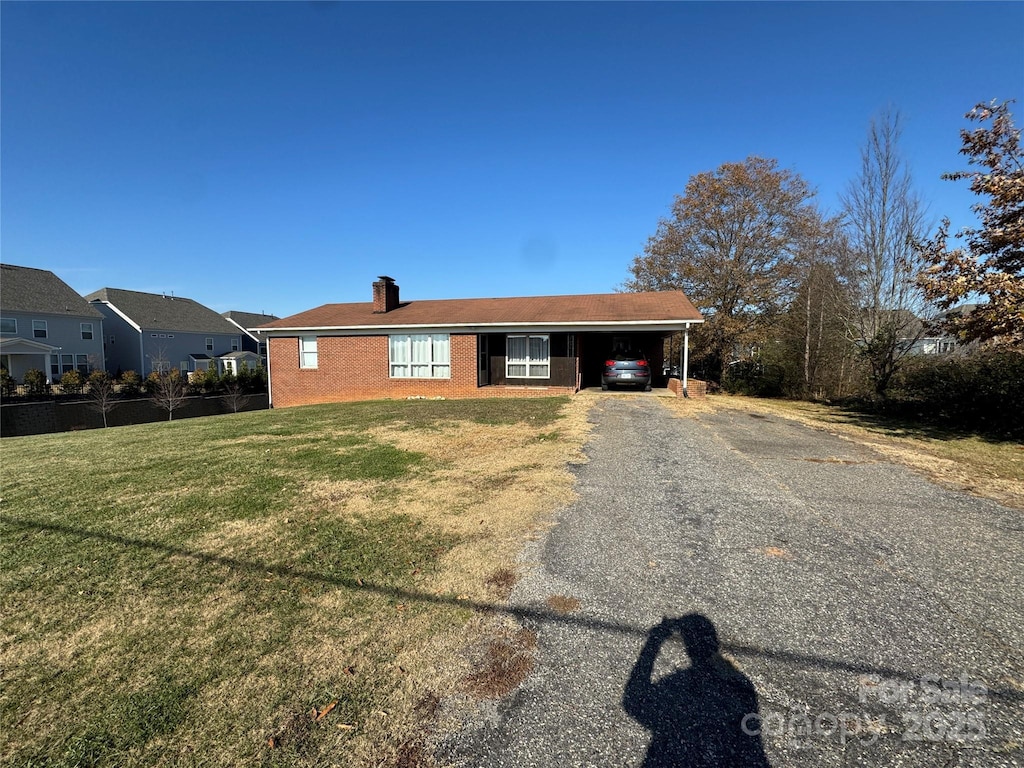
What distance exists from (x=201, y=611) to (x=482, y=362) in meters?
14.0

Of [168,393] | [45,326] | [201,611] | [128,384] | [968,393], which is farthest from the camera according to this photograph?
[45,326]

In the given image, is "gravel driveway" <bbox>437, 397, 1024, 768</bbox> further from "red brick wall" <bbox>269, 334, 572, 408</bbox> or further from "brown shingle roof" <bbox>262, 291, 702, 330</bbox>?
"red brick wall" <bbox>269, 334, 572, 408</bbox>

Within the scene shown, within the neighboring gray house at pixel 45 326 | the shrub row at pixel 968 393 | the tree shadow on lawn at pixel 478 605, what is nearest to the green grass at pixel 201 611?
the tree shadow on lawn at pixel 478 605

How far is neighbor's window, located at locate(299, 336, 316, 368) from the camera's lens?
717 inches

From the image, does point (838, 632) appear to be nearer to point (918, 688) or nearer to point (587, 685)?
point (918, 688)

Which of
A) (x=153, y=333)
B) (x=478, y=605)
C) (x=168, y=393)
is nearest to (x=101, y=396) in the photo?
(x=168, y=393)

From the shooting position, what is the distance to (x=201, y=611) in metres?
2.89

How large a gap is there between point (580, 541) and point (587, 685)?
166 centimetres

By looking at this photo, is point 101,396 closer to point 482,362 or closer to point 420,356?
point 420,356

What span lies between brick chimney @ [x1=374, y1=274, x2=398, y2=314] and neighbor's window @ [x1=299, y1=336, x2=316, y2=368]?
2.84 m

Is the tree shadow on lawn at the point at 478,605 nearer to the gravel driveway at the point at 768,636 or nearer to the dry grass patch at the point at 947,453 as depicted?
the gravel driveway at the point at 768,636

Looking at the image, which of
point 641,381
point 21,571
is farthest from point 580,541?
point 641,381

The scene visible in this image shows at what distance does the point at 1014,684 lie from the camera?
2.21 meters

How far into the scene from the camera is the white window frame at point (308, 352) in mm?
18172
